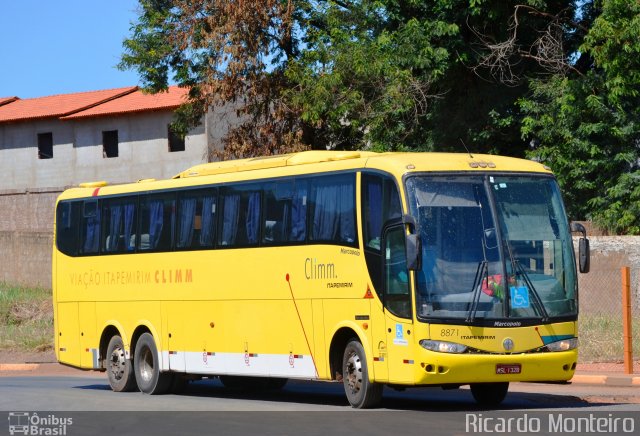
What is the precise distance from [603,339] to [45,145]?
44.5 metres

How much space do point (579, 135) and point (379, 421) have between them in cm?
1864

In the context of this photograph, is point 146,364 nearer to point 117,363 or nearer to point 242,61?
point 117,363

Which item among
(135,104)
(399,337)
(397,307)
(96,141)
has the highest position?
(135,104)

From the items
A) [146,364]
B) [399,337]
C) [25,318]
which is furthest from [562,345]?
[25,318]

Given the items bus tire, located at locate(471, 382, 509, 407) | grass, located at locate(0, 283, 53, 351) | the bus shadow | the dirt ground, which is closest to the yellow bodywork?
the bus shadow

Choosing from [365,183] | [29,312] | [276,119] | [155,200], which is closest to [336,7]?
[276,119]

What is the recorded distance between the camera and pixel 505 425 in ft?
45.7

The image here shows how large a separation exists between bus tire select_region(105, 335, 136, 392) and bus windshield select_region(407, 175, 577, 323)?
313 inches

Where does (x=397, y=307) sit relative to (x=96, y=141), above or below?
below

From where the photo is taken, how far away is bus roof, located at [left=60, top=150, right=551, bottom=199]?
53.8 ft

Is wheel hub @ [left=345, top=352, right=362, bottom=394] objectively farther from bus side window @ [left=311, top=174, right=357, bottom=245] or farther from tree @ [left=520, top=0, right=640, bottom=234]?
tree @ [left=520, top=0, right=640, bottom=234]

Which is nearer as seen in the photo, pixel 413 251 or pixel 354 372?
pixel 413 251

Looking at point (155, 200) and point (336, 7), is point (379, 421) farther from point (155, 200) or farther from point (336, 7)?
point (336, 7)

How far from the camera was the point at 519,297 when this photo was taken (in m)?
15.9
